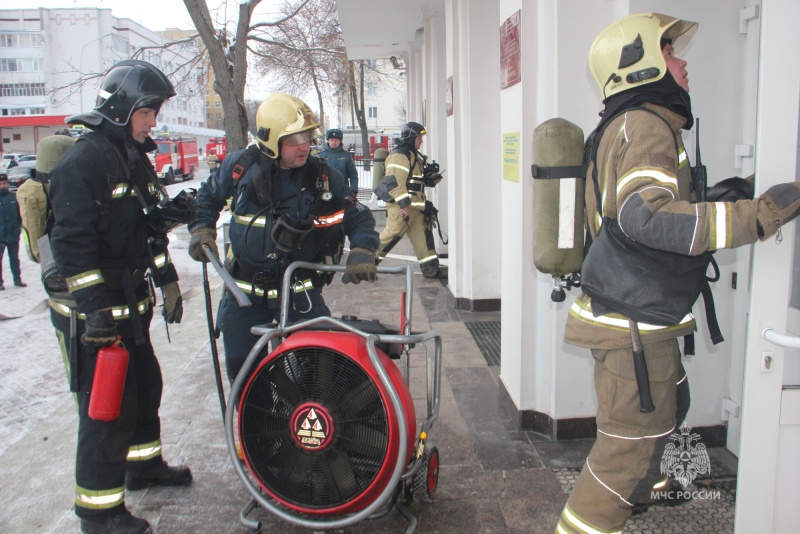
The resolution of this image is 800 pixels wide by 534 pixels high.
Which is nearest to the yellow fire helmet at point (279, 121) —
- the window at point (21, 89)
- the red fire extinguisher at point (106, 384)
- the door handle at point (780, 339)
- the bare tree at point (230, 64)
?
the red fire extinguisher at point (106, 384)

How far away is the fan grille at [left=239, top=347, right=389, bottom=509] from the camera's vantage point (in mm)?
2525

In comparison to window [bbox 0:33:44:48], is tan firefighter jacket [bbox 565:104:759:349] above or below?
below

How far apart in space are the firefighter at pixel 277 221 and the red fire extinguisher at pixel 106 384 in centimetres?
62

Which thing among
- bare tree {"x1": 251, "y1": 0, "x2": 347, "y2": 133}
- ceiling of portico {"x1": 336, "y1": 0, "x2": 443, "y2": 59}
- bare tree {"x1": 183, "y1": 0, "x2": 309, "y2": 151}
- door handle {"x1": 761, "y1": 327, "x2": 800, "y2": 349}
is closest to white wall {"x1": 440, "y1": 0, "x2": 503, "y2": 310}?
ceiling of portico {"x1": 336, "y1": 0, "x2": 443, "y2": 59}

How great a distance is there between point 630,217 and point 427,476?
1.59 m

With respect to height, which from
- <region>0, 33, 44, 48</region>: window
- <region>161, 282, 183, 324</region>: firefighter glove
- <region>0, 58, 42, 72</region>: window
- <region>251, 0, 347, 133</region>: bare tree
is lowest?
<region>161, 282, 183, 324</region>: firefighter glove

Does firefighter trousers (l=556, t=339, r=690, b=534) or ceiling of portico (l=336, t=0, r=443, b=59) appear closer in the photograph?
firefighter trousers (l=556, t=339, r=690, b=534)

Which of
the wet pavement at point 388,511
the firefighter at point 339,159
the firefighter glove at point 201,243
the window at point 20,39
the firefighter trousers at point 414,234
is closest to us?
the wet pavement at point 388,511

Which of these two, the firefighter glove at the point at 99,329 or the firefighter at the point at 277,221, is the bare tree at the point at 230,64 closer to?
the firefighter at the point at 277,221

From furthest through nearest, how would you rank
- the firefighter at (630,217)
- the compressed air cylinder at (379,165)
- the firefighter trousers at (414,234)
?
1. the compressed air cylinder at (379,165)
2. the firefighter trousers at (414,234)
3. the firefighter at (630,217)

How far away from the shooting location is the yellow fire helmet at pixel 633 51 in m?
2.20

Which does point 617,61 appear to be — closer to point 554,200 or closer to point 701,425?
point 554,200

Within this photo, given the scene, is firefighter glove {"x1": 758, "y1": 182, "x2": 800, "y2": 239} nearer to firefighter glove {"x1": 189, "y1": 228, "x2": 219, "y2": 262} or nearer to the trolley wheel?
the trolley wheel

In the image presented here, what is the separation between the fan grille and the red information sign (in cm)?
211
